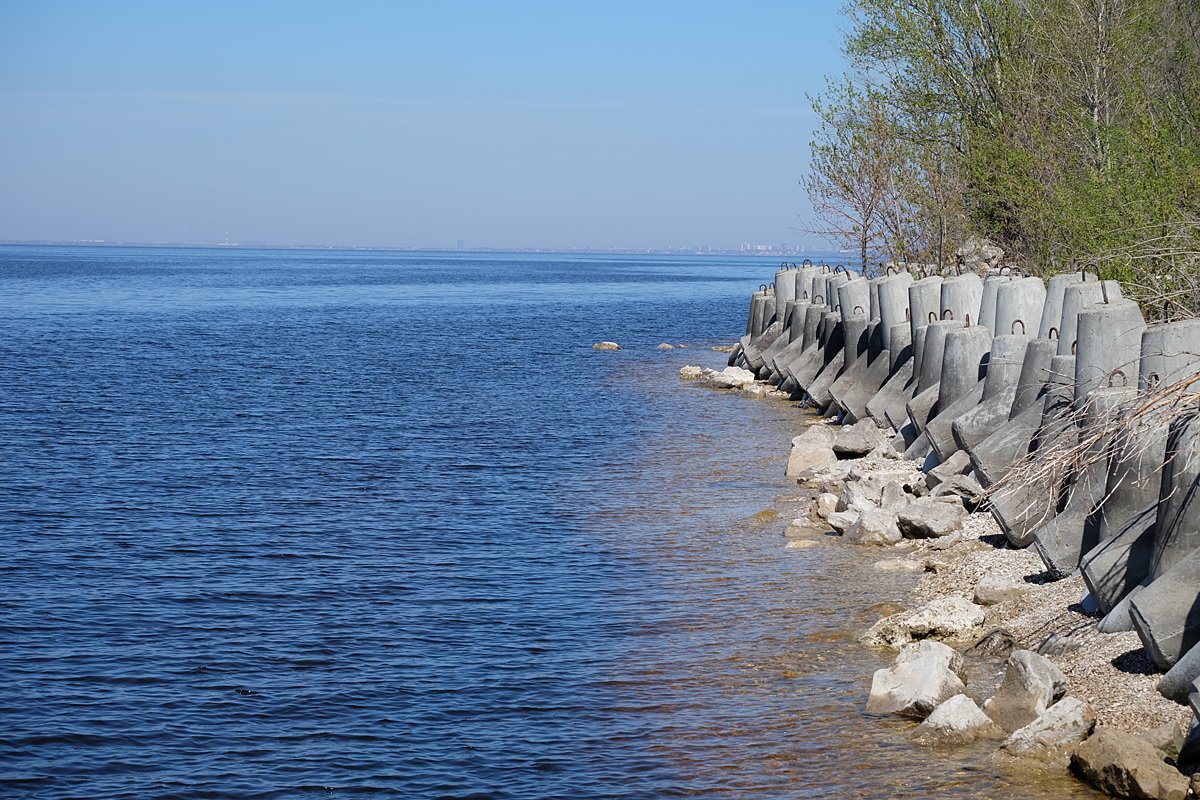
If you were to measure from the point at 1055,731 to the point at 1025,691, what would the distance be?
Result: 53cm

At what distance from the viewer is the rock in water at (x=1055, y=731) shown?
9547mm

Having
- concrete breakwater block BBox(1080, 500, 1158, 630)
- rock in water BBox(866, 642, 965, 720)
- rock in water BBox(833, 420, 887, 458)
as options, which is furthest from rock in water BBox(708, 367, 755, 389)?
rock in water BBox(866, 642, 965, 720)

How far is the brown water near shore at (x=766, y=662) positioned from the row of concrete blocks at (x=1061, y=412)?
1623 mm

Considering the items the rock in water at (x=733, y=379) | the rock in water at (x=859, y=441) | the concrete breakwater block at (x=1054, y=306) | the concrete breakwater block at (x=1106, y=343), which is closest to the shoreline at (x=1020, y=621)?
the concrete breakwater block at (x=1106, y=343)

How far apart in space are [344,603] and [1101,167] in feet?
69.2

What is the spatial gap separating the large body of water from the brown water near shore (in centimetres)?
4

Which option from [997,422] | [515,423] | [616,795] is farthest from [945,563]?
[515,423]

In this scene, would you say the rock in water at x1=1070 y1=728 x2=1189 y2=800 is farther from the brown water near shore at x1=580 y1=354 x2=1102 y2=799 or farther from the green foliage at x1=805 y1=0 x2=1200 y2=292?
the green foliage at x1=805 y1=0 x2=1200 y2=292

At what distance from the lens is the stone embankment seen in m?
9.58

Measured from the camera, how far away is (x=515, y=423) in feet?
99.3

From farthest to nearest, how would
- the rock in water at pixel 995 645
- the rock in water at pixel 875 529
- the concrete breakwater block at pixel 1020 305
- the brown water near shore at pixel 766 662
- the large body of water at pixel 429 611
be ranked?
1. the concrete breakwater block at pixel 1020 305
2. the rock in water at pixel 875 529
3. the rock in water at pixel 995 645
4. the large body of water at pixel 429 611
5. the brown water near shore at pixel 766 662

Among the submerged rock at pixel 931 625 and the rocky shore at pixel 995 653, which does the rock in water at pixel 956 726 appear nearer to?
the rocky shore at pixel 995 653

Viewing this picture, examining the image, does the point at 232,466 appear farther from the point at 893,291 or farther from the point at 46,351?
the point at 46,351

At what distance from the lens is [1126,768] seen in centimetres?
864
